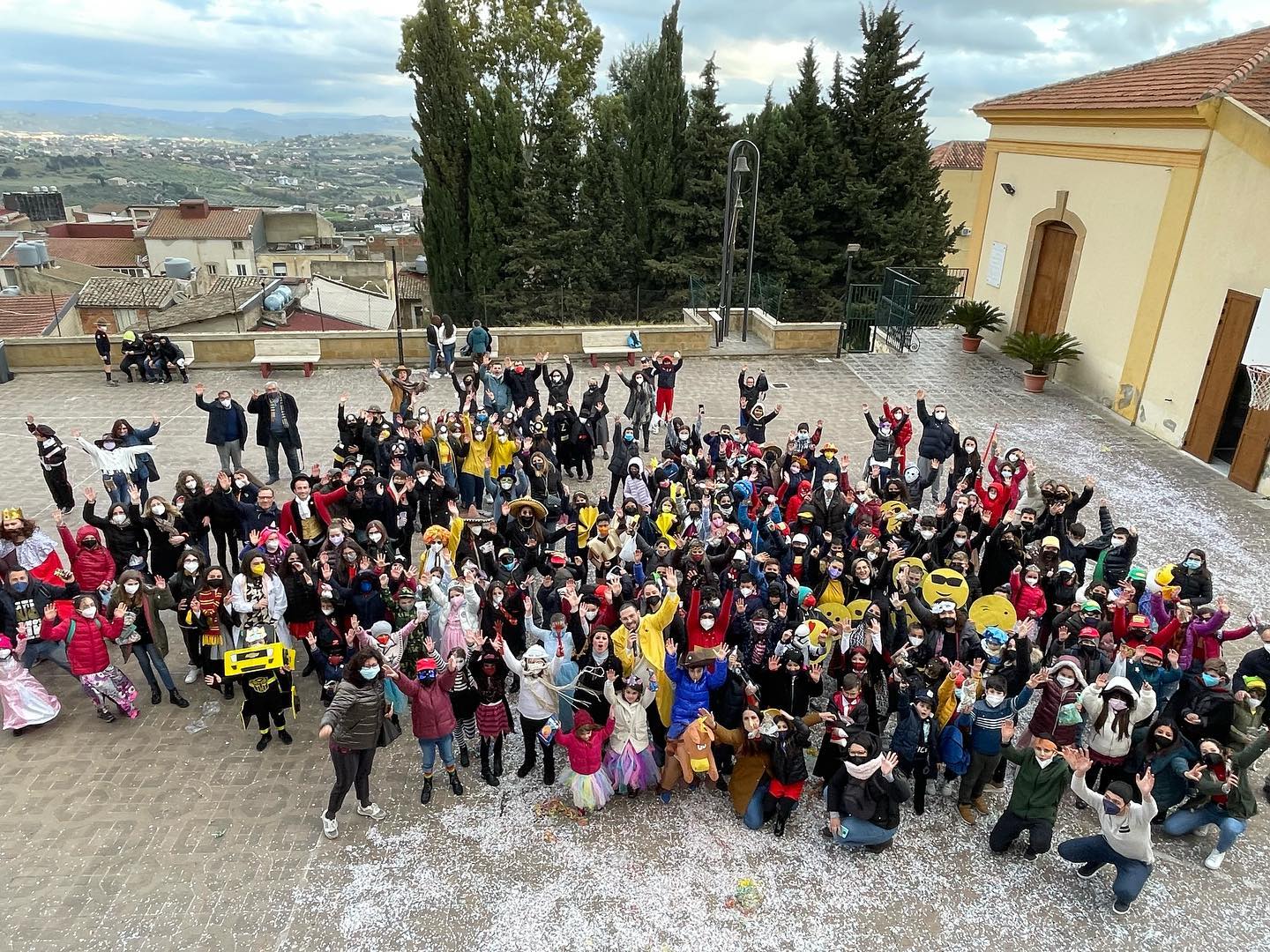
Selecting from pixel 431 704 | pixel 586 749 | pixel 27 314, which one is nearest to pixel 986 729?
pixel 586 749

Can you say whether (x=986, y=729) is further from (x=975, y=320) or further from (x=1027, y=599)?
(x=975, y=320)

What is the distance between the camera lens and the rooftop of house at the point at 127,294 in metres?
38.2

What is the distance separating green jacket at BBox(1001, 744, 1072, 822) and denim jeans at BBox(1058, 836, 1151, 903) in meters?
0.24

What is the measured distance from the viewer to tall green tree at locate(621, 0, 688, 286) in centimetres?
2645

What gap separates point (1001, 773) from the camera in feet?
22.6

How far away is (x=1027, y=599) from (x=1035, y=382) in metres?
11.5

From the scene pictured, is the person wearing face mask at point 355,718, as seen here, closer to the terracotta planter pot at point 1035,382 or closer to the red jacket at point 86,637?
the red jacket at point 86,637

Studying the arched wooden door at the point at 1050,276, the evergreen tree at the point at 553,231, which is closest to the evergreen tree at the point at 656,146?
the evergreen tree at the point at 553,231

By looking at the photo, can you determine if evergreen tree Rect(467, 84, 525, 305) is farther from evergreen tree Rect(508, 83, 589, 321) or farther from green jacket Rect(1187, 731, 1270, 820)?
green jacket Rect(1187, 731, 1270, 820)

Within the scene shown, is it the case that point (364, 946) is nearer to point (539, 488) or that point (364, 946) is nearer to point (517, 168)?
point (539, 488)

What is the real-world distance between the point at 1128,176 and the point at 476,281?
67.0 feet

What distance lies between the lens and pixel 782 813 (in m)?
6.29

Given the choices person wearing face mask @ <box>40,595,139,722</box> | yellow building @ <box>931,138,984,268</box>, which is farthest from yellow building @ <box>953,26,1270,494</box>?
yellow building @ <box>931,138,984,268</box>

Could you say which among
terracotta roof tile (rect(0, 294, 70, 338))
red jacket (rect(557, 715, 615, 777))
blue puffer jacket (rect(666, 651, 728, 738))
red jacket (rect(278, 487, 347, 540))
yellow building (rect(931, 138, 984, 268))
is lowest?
terracotta roof tile (rect(0, 294, 70, 338))
